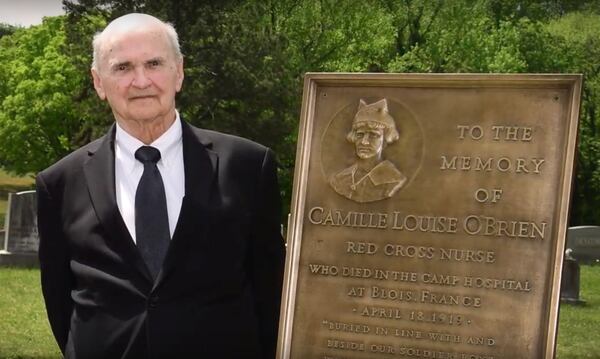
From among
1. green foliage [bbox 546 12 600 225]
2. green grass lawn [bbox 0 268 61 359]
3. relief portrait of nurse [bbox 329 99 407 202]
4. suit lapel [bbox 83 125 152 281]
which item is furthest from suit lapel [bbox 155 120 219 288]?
green foliage [bbox 546 12 600 225]

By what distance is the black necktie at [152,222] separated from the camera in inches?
166

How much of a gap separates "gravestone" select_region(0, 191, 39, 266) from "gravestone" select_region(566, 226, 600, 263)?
13888mm

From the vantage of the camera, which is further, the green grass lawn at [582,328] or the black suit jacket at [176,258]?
the green grass lawn at [582,328]

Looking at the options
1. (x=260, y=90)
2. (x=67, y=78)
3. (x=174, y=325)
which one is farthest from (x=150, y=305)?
(x=67, y=78)

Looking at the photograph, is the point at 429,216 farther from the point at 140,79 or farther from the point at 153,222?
the point at 140,79

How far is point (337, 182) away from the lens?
456 centimetres

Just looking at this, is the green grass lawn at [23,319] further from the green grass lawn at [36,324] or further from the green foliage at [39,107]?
the green foliage at [39,107]

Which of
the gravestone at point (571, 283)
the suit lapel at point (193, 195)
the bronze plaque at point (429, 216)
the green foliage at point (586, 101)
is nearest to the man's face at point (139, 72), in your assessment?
the suit lapel at point (193, 195)

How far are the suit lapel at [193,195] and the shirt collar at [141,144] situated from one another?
0.16 feet

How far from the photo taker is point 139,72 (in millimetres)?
4180

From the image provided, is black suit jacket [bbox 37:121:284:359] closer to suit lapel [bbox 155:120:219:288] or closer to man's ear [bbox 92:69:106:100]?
suit lapel [bbox 155:120:219:288]

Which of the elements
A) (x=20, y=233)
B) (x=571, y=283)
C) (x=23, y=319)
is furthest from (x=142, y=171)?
(x=20, y=233)

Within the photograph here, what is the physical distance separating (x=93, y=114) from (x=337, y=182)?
89.2 feet

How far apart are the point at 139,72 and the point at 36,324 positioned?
38.4ft
